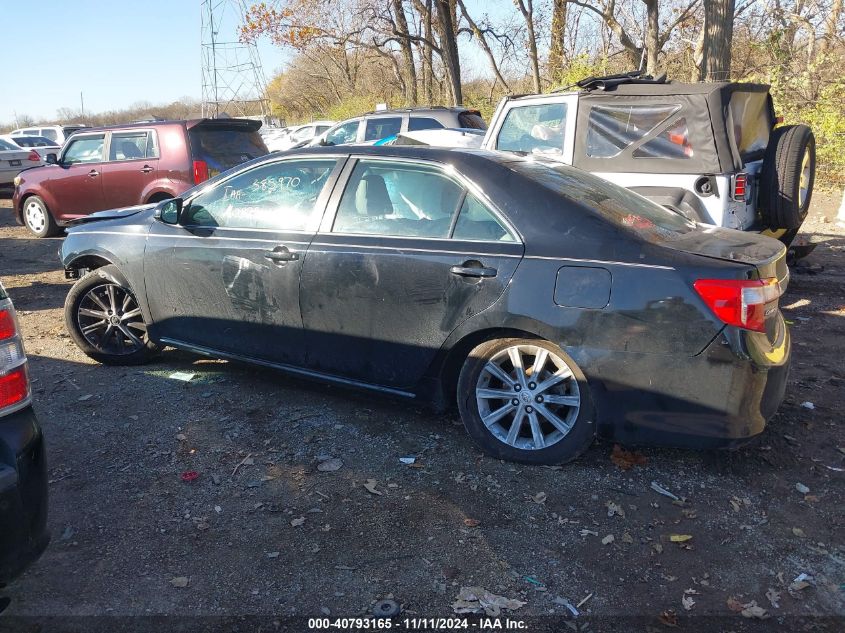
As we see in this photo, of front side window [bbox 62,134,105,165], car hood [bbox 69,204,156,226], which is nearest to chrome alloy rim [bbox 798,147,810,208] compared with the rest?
car hood [bbox 69,204,156,226]

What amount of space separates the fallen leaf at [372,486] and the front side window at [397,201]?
138 cm

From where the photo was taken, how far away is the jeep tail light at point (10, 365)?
2428 millimetres

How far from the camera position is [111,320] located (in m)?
5.22

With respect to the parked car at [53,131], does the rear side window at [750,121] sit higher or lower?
lower

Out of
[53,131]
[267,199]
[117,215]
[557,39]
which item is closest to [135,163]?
[117,215]

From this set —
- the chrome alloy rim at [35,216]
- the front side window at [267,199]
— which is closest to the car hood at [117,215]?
the front side window at [267,199]

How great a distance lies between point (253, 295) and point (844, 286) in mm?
6192

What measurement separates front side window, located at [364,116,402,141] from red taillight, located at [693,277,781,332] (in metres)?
10.6

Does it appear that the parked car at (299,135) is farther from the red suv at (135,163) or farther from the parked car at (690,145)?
the parked car at (690,145)

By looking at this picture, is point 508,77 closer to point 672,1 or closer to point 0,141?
point 672,1

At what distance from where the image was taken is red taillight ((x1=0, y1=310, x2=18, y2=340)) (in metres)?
2.46

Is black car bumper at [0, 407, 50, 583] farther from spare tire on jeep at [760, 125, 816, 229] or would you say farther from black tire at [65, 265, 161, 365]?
spare tire on jeep at [760, 125, 816, 229]

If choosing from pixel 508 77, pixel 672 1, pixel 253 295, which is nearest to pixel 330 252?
pixel 253 295

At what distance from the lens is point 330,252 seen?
4145 millimetres
